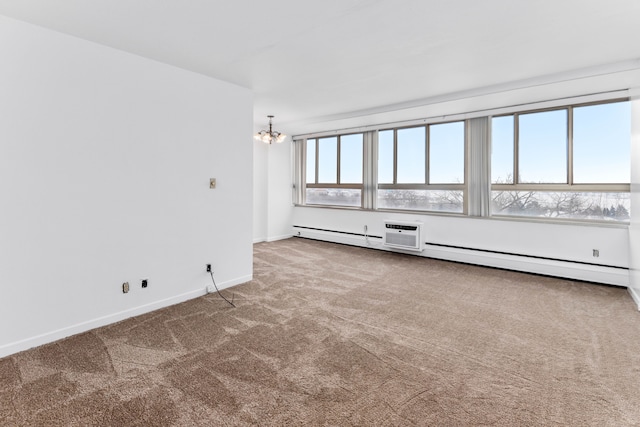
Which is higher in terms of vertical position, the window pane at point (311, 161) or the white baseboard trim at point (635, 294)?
the window pane at point (311, 161)

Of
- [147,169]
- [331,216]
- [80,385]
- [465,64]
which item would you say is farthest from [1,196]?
[331,216]

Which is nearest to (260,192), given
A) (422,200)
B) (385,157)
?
(385,157)

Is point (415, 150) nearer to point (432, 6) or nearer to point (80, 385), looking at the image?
point (432, 6)

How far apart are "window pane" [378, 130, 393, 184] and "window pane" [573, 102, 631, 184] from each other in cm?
310

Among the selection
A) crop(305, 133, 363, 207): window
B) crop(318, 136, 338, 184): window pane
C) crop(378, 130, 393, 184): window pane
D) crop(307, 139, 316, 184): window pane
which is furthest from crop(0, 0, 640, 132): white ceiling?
crop(307, 139, 316, 184): window pane

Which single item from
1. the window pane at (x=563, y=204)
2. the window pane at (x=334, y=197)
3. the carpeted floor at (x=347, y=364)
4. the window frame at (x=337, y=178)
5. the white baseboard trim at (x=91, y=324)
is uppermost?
the window frame at (x=337, y=178)

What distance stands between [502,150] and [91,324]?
244 inches

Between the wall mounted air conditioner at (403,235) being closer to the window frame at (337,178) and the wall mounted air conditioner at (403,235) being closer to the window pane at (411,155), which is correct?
the window pane at (411,155)

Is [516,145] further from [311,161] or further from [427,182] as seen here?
[311,161]

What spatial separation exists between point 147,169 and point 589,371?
14.1ft

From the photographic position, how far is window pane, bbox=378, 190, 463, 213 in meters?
5.98

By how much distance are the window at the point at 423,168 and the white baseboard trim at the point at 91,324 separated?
441cm

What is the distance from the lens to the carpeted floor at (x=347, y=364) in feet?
6.20

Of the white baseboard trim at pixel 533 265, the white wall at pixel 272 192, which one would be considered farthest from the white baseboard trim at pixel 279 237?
the white baseboard trim at pixel 533 265
